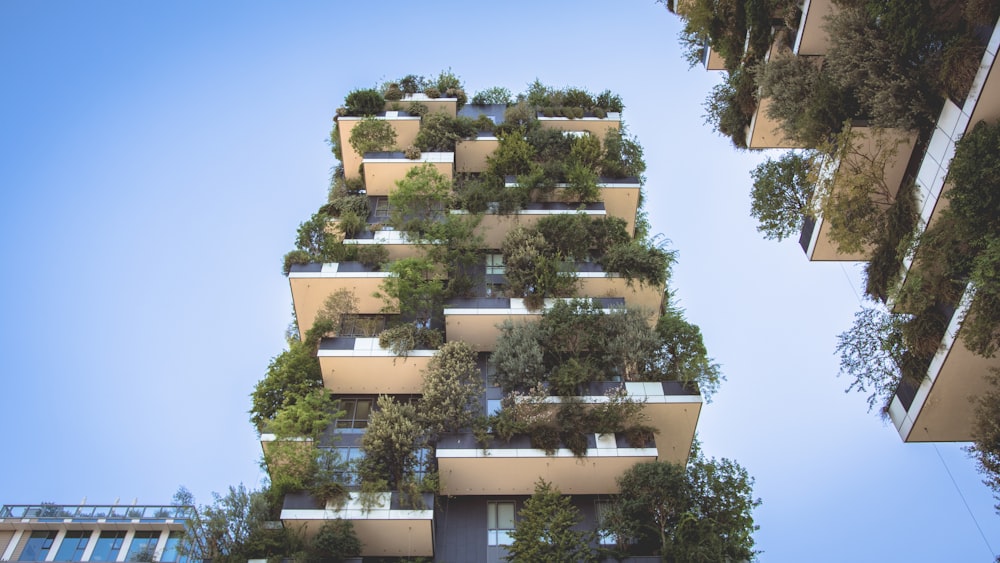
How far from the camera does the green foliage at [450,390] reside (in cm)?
2164

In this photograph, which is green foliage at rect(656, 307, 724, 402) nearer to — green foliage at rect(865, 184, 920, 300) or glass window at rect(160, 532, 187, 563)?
green foliage at rect(865, 184, 920, 300)

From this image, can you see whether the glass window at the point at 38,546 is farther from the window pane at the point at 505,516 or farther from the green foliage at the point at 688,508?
the green foliage at the point at 688,508

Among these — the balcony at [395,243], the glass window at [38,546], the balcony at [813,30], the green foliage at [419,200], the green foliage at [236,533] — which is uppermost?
the balcony at [813,30]

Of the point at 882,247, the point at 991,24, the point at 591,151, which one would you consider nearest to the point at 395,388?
the point at 591,151

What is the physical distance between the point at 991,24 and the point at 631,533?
44.7 feet

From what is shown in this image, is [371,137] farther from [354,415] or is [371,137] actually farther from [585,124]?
[354,415]

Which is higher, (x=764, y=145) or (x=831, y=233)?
(x=764, y=145)

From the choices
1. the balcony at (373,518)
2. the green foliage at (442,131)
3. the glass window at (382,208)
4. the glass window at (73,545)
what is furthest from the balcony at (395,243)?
the glass window at (73,545)

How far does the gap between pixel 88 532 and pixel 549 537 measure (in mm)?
30911

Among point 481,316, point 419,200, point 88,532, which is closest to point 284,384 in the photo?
point 481,316

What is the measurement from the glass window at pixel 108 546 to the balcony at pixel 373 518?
960 inches

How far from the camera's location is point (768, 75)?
22094mm

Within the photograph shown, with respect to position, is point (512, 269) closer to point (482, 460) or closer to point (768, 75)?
point (482, 460)

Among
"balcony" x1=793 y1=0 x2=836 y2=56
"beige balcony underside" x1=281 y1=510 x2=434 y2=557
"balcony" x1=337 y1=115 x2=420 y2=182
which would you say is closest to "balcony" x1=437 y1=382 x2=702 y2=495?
"beige balcony underside" x1=281 y1=510 x2=434 y2=557
